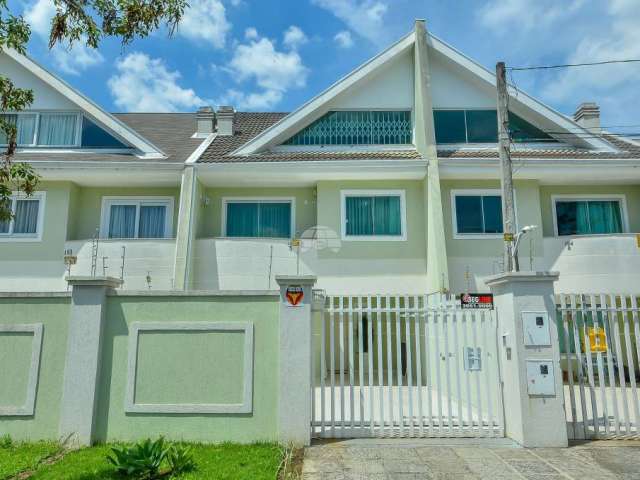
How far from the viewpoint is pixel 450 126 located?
14148 mm

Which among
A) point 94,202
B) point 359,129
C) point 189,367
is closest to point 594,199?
point 359,129

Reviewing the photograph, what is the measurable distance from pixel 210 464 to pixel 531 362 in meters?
4.44

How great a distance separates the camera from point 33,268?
12.6m

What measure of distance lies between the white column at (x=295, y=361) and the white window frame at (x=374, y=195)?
6.37m

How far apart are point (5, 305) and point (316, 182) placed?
27.8ft

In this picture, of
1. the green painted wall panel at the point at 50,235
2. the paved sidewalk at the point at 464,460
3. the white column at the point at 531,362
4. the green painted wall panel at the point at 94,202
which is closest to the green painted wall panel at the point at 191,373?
the paved sidewalk at the point at 464,460

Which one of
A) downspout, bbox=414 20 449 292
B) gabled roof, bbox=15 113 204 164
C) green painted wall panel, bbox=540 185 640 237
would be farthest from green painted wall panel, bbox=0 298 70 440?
green painted wall panel, bbox=540 185 640 237

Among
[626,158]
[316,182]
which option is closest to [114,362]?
[316,182]

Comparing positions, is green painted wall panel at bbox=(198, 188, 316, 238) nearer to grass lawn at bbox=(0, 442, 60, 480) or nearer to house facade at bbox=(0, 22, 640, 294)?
house facade at bbox=(0, 22, 640, 294)

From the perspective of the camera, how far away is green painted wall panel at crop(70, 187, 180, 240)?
44.4ft

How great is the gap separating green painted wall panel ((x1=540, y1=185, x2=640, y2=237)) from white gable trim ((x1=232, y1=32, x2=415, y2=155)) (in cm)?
618

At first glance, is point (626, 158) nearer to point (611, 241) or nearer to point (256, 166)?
point (611, 241)

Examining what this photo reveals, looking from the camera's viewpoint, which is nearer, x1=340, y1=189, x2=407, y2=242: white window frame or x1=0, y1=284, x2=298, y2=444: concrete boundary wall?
x1=0, y1=284, x2=298, y2=444: concrete boundary wall

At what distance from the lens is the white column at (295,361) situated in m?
6.22
